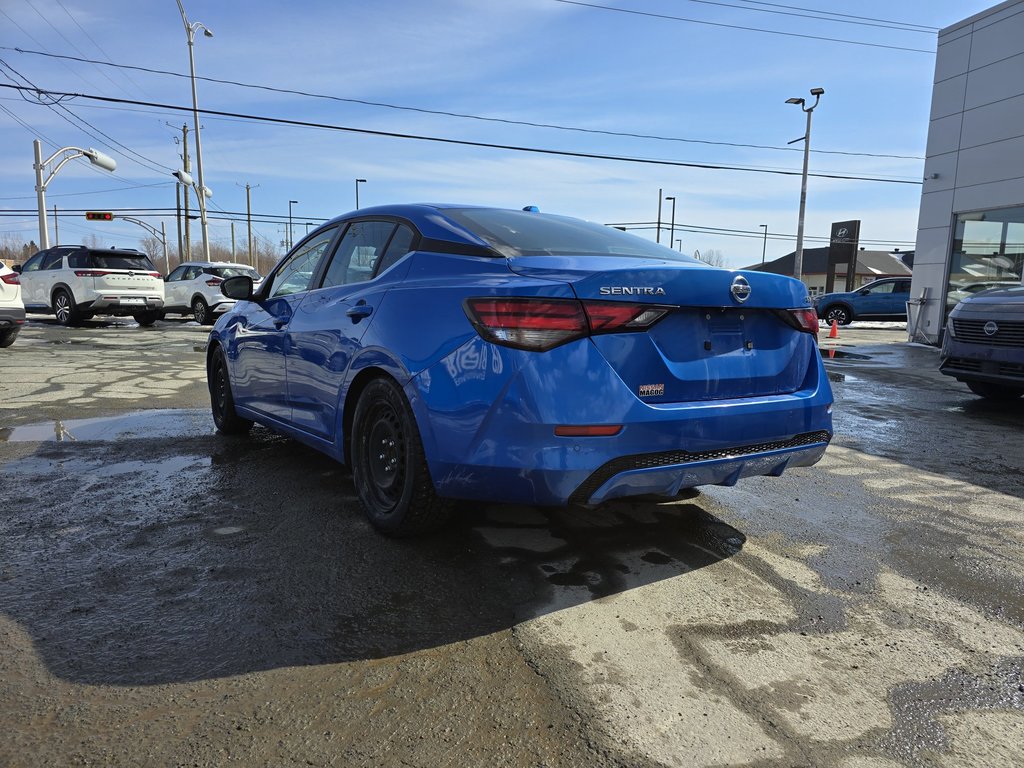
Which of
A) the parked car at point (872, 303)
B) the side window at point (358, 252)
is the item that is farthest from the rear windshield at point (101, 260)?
the parked car at point (872, 303)

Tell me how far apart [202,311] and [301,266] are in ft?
53.0

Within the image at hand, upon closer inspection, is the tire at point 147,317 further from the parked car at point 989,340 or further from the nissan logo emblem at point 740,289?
the nissan logo emblem at point 740,289

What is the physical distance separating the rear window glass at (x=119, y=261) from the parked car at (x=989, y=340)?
1650 centimetres

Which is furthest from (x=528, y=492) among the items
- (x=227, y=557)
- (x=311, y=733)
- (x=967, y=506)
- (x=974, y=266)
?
(x=974, y=266)

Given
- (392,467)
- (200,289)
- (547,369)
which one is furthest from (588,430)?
(200,289)

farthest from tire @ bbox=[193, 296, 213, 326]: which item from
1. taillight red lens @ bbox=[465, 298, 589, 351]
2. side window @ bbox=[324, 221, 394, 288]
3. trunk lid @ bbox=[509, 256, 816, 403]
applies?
taillight red lens @ bbox=[465, 298, 589, 351]

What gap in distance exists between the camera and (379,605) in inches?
104

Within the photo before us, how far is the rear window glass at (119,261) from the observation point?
16.0m

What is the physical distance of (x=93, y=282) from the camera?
624 inches

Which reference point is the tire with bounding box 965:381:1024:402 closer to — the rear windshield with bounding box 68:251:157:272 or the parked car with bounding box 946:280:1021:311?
the parked car with bounding box 946:280:1021:311

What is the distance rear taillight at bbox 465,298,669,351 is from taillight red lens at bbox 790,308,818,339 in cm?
96

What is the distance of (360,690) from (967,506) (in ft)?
12.1

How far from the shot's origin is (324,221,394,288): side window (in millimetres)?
3629

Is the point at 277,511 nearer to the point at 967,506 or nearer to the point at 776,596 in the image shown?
the point at 776,596
